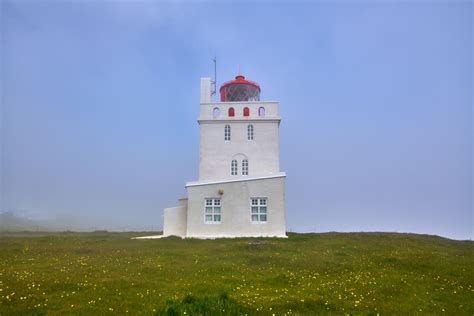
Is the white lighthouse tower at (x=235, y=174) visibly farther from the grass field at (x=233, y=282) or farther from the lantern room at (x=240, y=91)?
the grass field at (x=233, y=282)

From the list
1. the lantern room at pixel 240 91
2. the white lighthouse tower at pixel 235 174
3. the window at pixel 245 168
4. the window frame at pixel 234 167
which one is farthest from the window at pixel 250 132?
the lantern room at pixel 240 91

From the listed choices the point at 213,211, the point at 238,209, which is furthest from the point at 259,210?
the point at 213,211

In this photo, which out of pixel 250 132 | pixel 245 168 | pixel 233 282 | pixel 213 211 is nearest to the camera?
pixel 233 282

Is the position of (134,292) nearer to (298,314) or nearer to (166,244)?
(298,314)

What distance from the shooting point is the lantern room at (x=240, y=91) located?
3391 cm

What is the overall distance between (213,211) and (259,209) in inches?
128

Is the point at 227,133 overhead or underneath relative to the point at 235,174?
overhead

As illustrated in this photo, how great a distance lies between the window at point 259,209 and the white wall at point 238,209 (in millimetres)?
267

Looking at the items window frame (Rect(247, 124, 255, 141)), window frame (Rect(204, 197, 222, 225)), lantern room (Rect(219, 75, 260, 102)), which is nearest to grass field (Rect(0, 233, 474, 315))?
window frame (Rect(204, 197, 222, 225))

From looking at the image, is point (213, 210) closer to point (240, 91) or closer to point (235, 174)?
point (235, 174)

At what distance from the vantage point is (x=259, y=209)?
87.4 ft

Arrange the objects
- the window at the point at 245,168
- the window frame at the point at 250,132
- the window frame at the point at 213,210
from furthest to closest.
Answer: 1. the window frame at the point at 250,132
2. the window at the point at 245,168
3. the window frame at the point at 213,210

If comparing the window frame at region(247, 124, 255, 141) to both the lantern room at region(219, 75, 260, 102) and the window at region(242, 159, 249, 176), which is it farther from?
the lantern room at region(219, 75, 260, 102)

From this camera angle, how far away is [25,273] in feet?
43.8
